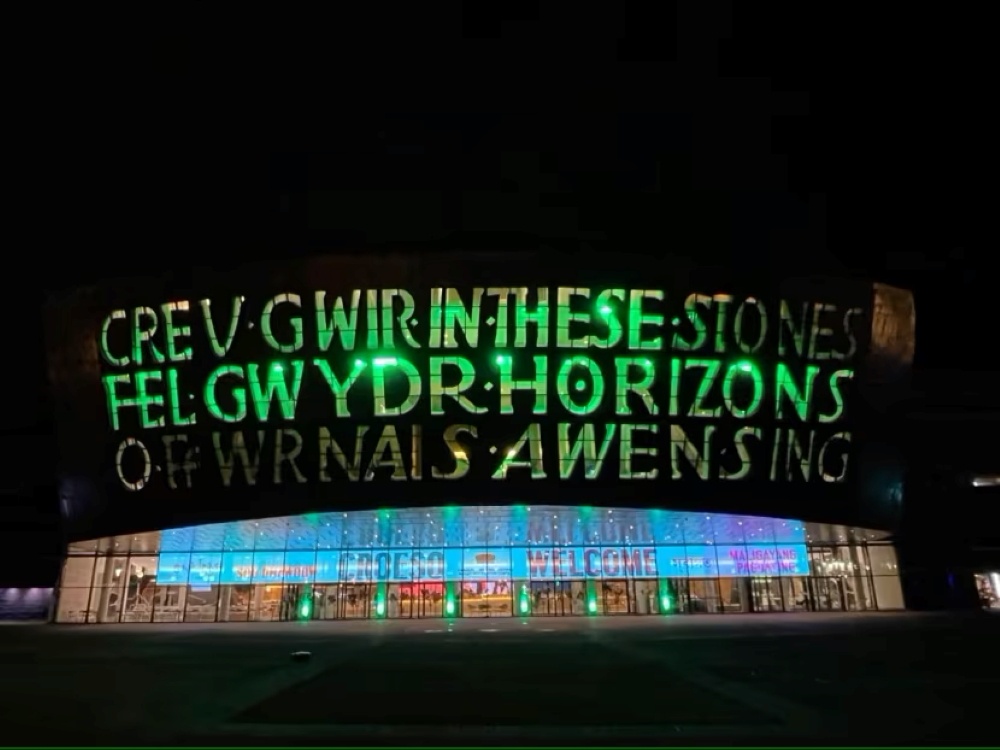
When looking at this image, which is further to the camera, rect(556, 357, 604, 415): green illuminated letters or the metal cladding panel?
rect(556, 357, 604, 415): green illuminated letters

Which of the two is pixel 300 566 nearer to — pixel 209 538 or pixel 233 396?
pixel 209 538

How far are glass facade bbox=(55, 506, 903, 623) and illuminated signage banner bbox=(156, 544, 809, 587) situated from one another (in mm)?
80

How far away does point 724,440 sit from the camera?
46.2 m

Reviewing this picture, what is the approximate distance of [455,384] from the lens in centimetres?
4438

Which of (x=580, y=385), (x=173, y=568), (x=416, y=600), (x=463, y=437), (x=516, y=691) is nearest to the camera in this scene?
(x=516, y=691)

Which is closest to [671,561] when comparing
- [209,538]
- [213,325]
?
[209,538]

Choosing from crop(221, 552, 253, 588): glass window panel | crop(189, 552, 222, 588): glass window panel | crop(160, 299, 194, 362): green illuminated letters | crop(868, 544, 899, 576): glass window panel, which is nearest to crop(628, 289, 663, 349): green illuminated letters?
crop(868, 544, 899, 576): glass window panel

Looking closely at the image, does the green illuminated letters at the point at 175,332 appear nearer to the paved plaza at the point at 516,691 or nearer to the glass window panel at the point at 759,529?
the paved plaza at the point at 516,691

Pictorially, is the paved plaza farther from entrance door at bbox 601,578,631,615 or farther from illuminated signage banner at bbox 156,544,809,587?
illuminated signage banner at bbox 156,544,809,587

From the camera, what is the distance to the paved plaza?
1117 centimetres

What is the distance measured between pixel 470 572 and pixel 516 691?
34.5m

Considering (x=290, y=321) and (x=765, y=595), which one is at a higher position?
(x=290, y=321)

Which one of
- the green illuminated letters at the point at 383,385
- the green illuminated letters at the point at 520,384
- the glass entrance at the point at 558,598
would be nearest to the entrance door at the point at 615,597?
the glass entrance at the point at 558,598

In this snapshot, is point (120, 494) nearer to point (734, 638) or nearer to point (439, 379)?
point (439, 379)
